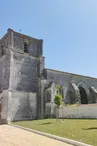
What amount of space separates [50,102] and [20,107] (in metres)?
4.42

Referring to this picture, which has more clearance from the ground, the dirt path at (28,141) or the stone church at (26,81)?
the stone church at (26,81)

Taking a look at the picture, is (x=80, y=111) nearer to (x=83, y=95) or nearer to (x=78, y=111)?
(x=78, y=111)

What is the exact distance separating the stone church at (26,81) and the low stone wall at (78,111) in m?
1.79

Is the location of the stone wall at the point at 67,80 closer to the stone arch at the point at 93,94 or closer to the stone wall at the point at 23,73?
the stone arch at the point at 93,94

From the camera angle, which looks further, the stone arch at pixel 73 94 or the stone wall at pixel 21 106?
the stone arch at pixel 73 94

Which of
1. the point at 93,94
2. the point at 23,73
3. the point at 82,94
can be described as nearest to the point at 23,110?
the point at 23,73

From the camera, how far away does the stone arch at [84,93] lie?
32422 millimetres

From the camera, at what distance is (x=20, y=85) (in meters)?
26.0

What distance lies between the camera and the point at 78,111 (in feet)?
76.3

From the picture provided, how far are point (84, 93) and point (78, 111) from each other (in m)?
10.1

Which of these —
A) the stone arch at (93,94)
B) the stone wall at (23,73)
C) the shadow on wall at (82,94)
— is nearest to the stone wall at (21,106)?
the stone wall at (23,73)

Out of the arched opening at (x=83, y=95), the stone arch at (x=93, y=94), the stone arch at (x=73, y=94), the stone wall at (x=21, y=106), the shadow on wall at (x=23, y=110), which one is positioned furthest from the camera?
the arched opening at (x=83, y=95)

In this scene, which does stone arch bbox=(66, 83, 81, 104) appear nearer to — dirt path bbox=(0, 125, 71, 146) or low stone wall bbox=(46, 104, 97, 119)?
low stone wall bbox=(46, 104, 97, 119)

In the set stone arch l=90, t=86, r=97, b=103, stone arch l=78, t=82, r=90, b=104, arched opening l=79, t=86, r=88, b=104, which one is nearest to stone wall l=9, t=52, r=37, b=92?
stone arch l=78, t=82, r=90, b=104
